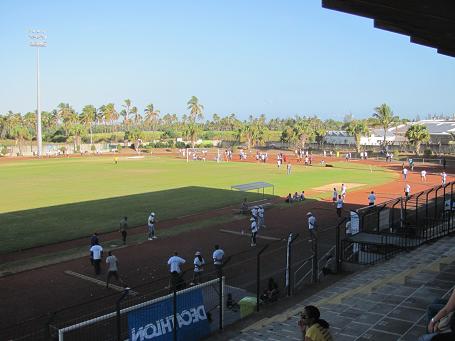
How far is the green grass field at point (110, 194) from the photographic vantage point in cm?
2681

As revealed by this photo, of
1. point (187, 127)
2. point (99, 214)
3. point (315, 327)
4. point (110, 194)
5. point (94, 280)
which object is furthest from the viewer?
point (187, 127)

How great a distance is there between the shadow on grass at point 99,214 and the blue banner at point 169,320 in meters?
13.9

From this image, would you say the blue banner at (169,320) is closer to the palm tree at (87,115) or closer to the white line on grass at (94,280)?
the white line on grass at (94,280)

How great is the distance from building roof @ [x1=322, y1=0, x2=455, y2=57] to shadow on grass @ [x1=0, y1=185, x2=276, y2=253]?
19.4m

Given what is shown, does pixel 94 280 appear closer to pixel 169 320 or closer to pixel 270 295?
pixel 270 295

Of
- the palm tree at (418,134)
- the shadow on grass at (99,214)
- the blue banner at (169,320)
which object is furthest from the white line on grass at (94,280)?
the palm tree at (418,134)

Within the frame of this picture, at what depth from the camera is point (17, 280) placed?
17.4 metres

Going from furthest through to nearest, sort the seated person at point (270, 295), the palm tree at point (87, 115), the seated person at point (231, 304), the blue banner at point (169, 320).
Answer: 1. the palm tree at point (87, 115)
2. the seated person at point (270, 295)
3. the seated person at point (231, 304)
4. the blue banner at point (169, 320)

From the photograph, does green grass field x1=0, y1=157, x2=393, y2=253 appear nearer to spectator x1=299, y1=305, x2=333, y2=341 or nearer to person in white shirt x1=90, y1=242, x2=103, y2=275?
person in white shirt x1=90, y1=242, x2=103, y2=275

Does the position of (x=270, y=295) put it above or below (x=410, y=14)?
below

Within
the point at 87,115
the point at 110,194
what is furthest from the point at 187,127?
the point at 110,194

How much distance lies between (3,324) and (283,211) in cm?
2119

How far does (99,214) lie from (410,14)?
26459 millimetres

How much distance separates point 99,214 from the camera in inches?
1209
